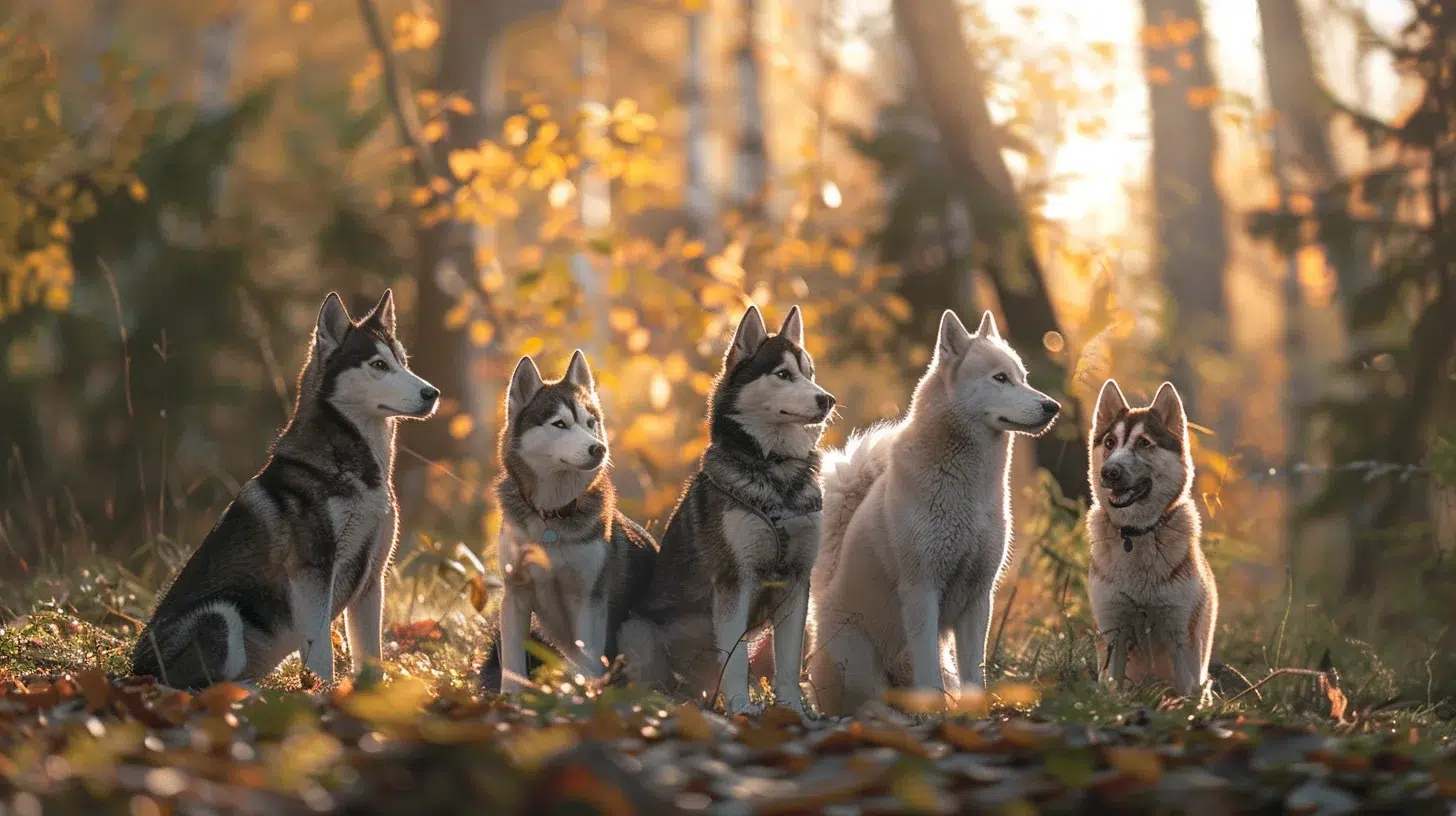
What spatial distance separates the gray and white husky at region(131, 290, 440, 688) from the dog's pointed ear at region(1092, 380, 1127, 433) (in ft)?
9.36

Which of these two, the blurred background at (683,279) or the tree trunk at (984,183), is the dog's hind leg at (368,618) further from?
the tree trunk at (984,183)

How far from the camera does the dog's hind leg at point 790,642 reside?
5.40m

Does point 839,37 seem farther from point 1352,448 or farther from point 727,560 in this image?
point 727,560

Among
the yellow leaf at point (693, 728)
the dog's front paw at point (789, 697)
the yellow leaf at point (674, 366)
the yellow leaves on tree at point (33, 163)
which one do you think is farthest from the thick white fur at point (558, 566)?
the yellow leaves on tree at point (33, 163)

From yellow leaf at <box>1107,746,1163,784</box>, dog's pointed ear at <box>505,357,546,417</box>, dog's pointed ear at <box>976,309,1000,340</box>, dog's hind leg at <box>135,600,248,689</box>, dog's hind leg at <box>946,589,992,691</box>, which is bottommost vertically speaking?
dog's hind leg at <box>946,589,992,691</box>

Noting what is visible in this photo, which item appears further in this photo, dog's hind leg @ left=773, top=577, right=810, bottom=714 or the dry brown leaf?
dog's hind leg @ left=773, top=577, right=810, bottom=714

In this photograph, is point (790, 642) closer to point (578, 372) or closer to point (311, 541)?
point (578, 372)

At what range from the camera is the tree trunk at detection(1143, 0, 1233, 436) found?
16781 mm

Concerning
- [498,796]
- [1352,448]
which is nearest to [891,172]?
[1352,448]

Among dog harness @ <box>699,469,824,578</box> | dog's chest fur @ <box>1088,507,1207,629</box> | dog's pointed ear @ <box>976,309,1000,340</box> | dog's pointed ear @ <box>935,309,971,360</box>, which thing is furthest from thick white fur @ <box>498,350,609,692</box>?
dog's chest fur @ <box>1088,507,1207,629</box>

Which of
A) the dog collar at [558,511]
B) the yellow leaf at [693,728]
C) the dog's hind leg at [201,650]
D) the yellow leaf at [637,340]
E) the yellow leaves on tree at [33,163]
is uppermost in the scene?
the yellow leaves on tree at [33,163]

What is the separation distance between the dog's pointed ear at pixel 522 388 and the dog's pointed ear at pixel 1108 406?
7.94 feet

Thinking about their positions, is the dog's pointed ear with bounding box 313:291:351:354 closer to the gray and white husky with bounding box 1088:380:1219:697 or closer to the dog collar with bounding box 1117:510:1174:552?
the gray and white husky with bounding box 1088:380:1219:697

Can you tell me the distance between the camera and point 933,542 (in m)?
5.48
